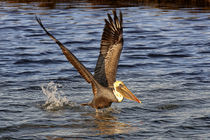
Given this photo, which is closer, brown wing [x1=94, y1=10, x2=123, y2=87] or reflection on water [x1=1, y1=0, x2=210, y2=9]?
brown wing [x1=94, y1=10, x2=123, y2=87]

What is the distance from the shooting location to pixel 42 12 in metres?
25.3

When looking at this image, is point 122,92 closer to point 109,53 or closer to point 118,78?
point 109,53

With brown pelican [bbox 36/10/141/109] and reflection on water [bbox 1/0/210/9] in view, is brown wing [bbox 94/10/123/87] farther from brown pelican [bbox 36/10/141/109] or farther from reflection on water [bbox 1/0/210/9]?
reflection on water [bbox 1/0/210/9]

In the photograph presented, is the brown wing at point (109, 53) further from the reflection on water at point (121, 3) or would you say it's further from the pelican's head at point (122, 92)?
the reflection on water at point (121, 3)

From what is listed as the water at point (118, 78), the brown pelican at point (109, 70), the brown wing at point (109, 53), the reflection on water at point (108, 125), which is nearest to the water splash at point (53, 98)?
the water at point (118, 78)

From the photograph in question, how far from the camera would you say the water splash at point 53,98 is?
9609mm

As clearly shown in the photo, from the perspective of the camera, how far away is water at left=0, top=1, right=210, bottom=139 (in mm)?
8109

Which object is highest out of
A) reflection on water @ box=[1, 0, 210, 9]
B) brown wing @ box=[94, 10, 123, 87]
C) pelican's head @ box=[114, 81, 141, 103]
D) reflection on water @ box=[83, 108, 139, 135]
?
brown wing @ box=[94, 10, 123, 87]

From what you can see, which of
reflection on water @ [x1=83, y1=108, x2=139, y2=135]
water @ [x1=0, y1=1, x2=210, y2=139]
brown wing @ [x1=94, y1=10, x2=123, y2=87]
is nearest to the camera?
reflection on water @ [x1=83, y1=108, x2=139, y2=135]

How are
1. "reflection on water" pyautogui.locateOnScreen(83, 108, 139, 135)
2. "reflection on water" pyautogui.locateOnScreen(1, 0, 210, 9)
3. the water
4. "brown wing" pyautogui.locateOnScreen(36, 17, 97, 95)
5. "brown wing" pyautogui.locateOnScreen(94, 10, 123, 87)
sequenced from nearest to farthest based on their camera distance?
1. "brown wing" pyautogui.locateOnScreen(36, 17, 97, 95)
2. "reflection on water" pyautogui.locateOnScreen(83, 108, 139, 135)
3. the water
4. "brown wing" pyautogui.locateOnScreen(94, 10, 123, 87)
5. "reflection on water" pyautogui.locateOnScreen(1, 0, 210, 9)

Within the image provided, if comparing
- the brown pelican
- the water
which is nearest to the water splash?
the water

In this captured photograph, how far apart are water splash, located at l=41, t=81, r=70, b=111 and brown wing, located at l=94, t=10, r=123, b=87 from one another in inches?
42.2

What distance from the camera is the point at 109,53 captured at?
895 centimetres

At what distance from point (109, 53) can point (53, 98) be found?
1.77 meters
